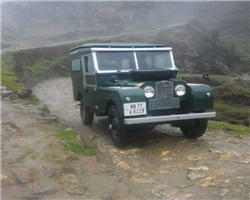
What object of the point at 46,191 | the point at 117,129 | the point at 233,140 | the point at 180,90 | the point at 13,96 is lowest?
the point at 233,140

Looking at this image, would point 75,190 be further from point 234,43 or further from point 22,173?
point 234,43

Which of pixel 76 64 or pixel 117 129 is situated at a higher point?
pixel 76 64

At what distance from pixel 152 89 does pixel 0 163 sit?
309 centimetres

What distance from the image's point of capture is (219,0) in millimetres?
75500

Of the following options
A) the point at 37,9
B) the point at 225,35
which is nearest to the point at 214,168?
the point at 225,35

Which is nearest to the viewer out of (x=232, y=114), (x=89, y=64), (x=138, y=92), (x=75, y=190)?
(x=75, y=190)

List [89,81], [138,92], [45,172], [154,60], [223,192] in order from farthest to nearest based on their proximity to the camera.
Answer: [89,81] < [154,60] < [138,92] < [45,172] < [223,192]

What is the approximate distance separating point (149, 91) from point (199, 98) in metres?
1.08

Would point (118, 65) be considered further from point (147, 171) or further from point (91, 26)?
point (91, 26)

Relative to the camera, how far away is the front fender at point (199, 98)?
Answer: 718 centimetres

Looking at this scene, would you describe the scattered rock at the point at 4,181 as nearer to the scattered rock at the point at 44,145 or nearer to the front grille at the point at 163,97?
the scattered rock at the point at 44,145

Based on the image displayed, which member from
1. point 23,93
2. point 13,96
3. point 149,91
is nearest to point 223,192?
point 149,91

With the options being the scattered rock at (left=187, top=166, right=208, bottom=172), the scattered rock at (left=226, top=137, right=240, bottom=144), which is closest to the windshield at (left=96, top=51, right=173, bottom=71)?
the scattered rock at (left=226, top=137, right=240, bottom=144)

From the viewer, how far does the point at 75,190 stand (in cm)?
510
